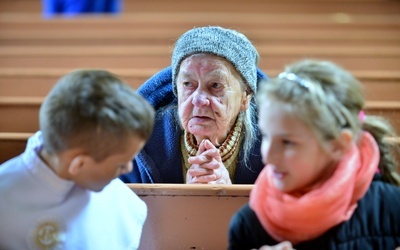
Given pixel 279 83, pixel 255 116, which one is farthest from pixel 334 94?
pixel 255 116

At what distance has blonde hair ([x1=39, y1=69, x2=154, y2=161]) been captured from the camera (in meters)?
0.97

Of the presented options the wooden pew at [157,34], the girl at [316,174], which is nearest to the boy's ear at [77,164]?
the girl at [316,174]

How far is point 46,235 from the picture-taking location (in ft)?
3.47

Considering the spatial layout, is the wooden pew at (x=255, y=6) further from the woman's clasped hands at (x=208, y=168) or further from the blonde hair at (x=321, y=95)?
the blonde hair at (x=321, y=95)

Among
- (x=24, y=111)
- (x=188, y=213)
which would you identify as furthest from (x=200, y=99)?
(x=24, y=111)

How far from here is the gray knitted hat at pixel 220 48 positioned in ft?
4.83

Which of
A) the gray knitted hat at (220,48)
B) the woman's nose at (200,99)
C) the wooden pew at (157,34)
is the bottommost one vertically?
the wooden pew at (157,34)

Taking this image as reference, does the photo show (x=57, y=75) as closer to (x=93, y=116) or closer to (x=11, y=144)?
(x=11, y=144)

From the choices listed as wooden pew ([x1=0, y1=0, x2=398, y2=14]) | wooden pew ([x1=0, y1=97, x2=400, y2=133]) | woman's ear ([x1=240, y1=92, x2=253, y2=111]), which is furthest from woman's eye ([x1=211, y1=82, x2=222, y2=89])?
wooden pew ([x1=0, y1=0, x2=398, y2=14])

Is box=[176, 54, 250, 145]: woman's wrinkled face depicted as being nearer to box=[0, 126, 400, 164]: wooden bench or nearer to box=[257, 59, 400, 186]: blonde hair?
box=[257, 59, 400, 186]: blonde hair

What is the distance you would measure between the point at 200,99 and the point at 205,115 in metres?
0.05

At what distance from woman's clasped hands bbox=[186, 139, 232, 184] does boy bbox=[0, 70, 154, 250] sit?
0.91 feet

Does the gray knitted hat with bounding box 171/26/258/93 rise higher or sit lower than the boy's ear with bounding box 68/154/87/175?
higher

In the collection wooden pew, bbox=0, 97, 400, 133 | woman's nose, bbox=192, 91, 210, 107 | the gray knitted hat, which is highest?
the gray knitted hat
